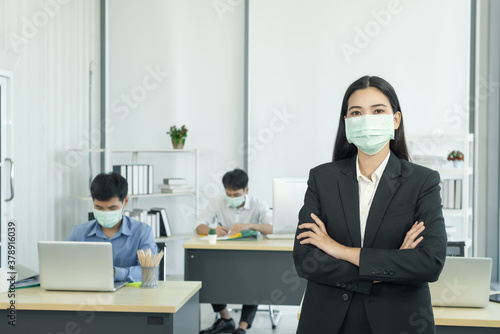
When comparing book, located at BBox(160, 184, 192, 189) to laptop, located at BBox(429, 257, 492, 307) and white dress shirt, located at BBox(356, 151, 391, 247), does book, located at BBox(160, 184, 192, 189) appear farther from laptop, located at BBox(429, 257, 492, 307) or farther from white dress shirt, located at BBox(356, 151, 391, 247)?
white dress shirt, located at BBox(356, 151, 391, 247)

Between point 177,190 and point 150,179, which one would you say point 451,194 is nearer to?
point 177,190

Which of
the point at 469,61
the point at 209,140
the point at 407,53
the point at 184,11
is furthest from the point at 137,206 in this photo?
the point at 469,61

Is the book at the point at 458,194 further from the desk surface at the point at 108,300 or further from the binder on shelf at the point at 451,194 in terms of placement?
the desk surface at the point at 108,300

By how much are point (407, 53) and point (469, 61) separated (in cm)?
61

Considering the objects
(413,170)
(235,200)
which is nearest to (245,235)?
(235,200)

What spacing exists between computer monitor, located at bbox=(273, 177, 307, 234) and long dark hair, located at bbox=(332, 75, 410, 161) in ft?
6.59

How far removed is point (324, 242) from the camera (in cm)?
172

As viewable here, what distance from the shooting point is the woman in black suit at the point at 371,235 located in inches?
62.4

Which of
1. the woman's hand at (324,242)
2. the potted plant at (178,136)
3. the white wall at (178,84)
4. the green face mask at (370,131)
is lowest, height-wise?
the woman's hand at (324,242)

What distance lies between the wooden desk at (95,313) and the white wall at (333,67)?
3.71 m

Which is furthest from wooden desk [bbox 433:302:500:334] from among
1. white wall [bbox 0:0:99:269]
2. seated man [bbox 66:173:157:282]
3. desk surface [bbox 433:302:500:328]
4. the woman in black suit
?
white wall [bbox 0:0:99:269]

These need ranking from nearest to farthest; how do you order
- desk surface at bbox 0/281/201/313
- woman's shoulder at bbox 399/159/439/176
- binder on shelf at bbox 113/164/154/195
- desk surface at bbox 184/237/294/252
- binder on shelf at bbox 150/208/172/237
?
woman's shoulder at bbox 399/159/439/176
desk surface at bbox 0/281/201/313
desk surface at bbox 184/237/294/252
binder on shelf at bbox 113/164/154/195
binder on shelf at bbox 150/208/172/237

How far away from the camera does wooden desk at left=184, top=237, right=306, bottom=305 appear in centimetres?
384

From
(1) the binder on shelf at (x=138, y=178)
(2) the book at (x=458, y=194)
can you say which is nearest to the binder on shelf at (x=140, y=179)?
(1) the binder on shelf at (x=138, y=178)
